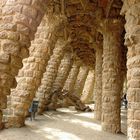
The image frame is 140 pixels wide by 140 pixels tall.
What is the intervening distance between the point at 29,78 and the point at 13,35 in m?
4.40

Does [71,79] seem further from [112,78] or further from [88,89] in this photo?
[112,78]

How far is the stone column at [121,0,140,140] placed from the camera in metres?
4.64

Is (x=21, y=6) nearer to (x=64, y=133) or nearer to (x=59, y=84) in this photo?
(x=64, y=133)

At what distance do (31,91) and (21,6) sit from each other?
4575 millimetres

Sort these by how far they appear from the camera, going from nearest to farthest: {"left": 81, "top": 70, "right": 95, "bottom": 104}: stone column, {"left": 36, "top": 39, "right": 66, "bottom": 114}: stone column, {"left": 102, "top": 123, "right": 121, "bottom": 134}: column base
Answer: {"left": 102, "top": 123, "right": 121, "bottom": 134}: column base < {"left": 36, "top": 39, "right": 66, "bottom": 114}: stone column < {"left": 81, "top": 70, "right": 95, "bottom": 104}: stone column

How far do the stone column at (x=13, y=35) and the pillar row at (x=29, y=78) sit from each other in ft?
12.4

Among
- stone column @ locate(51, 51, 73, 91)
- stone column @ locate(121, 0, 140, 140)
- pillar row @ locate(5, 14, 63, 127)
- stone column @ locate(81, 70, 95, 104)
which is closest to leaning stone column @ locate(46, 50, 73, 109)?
stone column @ locate(51, 51, 73, 91)

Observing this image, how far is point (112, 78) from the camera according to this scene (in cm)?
941

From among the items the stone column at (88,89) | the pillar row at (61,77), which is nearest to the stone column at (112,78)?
the pillar row at (61,77)

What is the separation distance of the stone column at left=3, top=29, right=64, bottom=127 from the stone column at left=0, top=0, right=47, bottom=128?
3.77 m

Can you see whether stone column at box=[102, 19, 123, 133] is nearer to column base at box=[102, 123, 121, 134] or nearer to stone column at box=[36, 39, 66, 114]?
column base at box=[102, 123, 121, 134]

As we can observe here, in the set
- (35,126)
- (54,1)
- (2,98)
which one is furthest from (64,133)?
(54,1)

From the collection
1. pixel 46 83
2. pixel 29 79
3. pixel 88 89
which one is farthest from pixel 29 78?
pixel 88 89

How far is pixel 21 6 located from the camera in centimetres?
513
